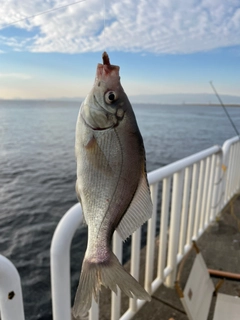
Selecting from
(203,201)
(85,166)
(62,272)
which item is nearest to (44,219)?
(203,201)

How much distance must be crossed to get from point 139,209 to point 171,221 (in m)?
1.93

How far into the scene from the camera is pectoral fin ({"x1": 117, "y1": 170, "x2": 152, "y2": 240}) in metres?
0.61

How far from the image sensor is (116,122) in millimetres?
592

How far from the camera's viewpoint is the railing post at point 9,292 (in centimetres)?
96

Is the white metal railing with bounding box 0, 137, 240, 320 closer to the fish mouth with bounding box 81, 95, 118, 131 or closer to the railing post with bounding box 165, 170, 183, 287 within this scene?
the railing post with bounding box 165, 170, 183, 287

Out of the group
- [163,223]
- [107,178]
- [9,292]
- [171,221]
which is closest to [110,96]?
[107,178]

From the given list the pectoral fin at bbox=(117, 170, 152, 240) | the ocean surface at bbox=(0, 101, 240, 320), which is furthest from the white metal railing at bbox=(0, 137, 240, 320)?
the pectoral fin at bbox=(117, 170, 152, 240)

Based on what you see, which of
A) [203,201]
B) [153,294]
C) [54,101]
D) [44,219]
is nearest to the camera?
[54,101]

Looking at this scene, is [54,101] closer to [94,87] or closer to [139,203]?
[94,87]

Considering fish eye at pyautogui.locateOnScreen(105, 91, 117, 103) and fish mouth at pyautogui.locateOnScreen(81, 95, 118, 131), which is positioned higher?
fish eye at pyautogui.locateOnScreen(105, 91, 117, 103)

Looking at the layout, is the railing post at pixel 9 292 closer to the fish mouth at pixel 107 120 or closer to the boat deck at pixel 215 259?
the fish mouth at pixel 107 120

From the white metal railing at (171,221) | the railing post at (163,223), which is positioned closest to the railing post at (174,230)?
the white metal railing at (171,221)

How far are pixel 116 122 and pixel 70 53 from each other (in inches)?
20.6

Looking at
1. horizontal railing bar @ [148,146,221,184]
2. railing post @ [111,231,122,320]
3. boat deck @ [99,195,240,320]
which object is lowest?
boat deck @ [99,195,240,320]
